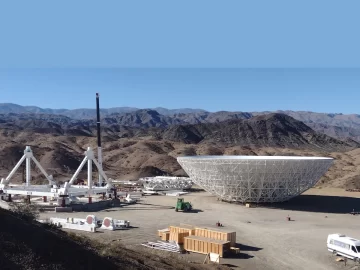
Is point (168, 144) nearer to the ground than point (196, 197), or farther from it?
farther from it

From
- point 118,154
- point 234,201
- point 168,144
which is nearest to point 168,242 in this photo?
point 234,201

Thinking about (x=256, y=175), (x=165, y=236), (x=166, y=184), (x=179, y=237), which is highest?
(x=256, y=175)

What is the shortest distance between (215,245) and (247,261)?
2794 millimetres

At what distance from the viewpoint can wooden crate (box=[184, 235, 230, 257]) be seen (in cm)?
3978

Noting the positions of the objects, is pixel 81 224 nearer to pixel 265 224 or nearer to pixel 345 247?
pixel 265 224

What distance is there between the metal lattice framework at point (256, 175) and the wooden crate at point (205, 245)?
2217 cm

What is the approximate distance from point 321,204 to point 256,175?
14.4 metres

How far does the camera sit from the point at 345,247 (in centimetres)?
3966

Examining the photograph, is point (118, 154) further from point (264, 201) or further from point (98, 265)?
point (98, 265)

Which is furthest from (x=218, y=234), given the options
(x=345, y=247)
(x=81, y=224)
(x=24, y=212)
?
(x=24, y=212)

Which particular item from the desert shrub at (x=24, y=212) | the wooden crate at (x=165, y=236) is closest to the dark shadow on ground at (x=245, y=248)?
the wooden crate at (x=165, y=236)

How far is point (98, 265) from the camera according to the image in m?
24.5

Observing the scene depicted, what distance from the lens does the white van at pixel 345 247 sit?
127ft

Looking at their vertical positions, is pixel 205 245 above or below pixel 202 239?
below
